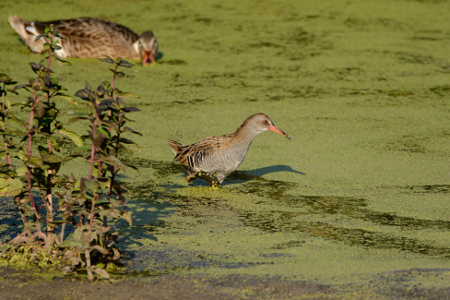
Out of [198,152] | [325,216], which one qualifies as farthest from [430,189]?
[198,152]

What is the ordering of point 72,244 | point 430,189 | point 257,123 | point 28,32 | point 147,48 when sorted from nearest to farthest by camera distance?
1. point 72,244
2. point 430,189
3. point 257,123
4. point 147,48
5. point 28,32

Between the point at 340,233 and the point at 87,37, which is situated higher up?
the point at 87,37

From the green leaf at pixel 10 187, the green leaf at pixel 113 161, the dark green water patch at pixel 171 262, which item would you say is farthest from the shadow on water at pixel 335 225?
the green leaf at pixel 10 187

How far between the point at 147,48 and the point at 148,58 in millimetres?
125

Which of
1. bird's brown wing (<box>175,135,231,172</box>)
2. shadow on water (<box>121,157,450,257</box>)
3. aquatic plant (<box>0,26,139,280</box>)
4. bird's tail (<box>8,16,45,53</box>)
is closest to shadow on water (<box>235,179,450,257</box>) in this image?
shadow on water (<box>121,157,450,257</box>)

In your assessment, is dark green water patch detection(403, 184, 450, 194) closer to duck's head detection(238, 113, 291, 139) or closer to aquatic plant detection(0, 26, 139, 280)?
duck's head detection(238, 113, 291, 139)

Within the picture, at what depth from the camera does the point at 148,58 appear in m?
8.22

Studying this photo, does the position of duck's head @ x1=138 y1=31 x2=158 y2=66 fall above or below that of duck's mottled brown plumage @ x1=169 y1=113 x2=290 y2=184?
above

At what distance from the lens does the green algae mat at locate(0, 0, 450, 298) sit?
3.99 meters

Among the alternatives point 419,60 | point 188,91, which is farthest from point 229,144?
point 419,60

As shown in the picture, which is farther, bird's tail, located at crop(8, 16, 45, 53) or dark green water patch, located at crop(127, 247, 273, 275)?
bird's tail, located at crop(8, 16, 45, 53)

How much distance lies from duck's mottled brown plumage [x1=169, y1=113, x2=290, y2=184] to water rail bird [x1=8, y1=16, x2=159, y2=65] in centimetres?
341

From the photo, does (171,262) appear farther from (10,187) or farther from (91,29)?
(91,29)

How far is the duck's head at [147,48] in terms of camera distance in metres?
8.12
